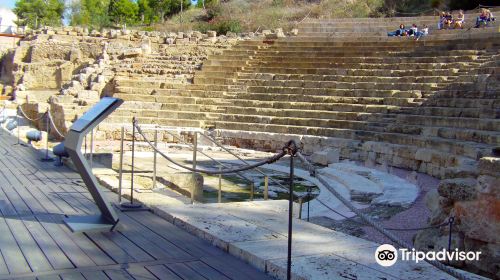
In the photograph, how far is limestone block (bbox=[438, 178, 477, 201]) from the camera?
4.74m

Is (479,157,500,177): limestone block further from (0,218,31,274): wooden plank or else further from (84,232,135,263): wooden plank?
(0,218,31,274): wooden plank

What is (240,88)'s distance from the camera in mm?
16938

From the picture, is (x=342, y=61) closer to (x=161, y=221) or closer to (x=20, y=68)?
(x=161, y=221)

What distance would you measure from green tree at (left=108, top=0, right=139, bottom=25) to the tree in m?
5.29

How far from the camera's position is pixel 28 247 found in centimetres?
406

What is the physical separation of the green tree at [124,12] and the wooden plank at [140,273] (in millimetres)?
48857

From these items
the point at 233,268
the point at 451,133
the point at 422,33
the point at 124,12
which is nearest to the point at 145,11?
the point at 124,12

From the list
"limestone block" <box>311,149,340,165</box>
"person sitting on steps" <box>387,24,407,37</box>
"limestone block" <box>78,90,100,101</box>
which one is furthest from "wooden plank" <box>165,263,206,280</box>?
"person sitting on steps" <box>387,24,407,37</box>

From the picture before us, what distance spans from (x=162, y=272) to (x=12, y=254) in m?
1.16

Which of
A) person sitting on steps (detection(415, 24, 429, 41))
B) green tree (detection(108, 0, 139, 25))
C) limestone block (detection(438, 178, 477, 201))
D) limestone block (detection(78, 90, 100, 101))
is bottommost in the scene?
limestone block (detection(438, 178, 477, 201))

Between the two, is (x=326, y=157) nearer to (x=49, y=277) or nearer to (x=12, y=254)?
(x=12, y=254)

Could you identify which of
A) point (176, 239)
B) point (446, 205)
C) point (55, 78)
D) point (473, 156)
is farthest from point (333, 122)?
point (55, 78)

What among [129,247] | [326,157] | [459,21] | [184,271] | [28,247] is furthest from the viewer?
[459,21]

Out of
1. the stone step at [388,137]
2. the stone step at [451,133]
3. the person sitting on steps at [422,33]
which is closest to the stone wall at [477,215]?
the stone step at [388,137]
